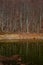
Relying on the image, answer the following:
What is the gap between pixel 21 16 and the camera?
6.32 metres

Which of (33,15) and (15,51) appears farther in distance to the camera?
(33,15)

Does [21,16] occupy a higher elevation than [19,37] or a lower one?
higher

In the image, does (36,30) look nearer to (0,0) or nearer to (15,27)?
(15,27)

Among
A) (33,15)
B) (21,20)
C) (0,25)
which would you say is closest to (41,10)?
(33,15)

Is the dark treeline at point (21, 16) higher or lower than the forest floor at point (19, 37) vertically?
higher

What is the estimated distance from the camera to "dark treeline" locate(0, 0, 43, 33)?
6.05m

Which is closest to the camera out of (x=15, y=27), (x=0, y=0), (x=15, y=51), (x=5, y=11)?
(x=15, y=51)

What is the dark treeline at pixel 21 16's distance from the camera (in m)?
6.05

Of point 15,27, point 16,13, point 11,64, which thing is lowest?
point 11,64

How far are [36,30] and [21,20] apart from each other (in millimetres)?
679

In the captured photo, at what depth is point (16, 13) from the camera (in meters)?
6.33

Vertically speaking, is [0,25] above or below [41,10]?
below

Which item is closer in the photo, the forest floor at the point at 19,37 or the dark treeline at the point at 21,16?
the dark treeline at the point at 21,16

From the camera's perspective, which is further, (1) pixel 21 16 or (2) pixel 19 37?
(1) pixel 21 16
